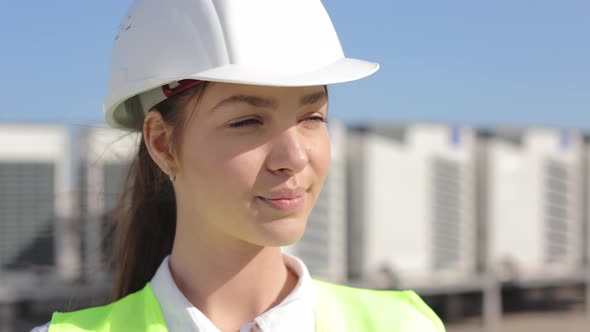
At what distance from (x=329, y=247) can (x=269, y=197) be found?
1243cm

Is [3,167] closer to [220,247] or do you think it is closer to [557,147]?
[220,247]

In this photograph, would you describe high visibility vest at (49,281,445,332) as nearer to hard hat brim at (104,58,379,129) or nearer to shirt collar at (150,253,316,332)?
shirt collar at (150,253,316,332)

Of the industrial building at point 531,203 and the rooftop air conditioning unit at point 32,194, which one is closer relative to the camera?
the rooftop air conditioning unit at point 32,194

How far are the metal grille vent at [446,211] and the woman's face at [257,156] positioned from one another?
45.5 feet

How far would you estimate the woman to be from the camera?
4.92ft

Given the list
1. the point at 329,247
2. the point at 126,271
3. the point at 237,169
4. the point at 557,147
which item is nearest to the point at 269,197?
the point at 237,169

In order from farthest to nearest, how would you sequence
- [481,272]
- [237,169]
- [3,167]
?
[481,272] → [3,167] → [237,169]

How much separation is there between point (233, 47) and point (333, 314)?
655 mm

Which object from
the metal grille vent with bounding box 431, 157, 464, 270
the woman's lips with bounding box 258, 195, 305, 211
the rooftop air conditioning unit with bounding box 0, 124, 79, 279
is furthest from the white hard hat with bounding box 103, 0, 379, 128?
the metal grille vent with bounding box 431, 157, 464, 270

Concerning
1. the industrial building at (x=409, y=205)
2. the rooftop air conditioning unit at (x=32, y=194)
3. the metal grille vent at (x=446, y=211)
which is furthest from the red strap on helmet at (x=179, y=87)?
the metal grille vent at (x=446, y=211)

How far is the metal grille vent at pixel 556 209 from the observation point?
16875 millimetres

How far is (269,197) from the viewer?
151cm

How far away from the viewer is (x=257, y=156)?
1.49 meters

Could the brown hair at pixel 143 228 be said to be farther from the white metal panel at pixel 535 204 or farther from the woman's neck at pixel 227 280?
the white metal panel at pixel 535 204
